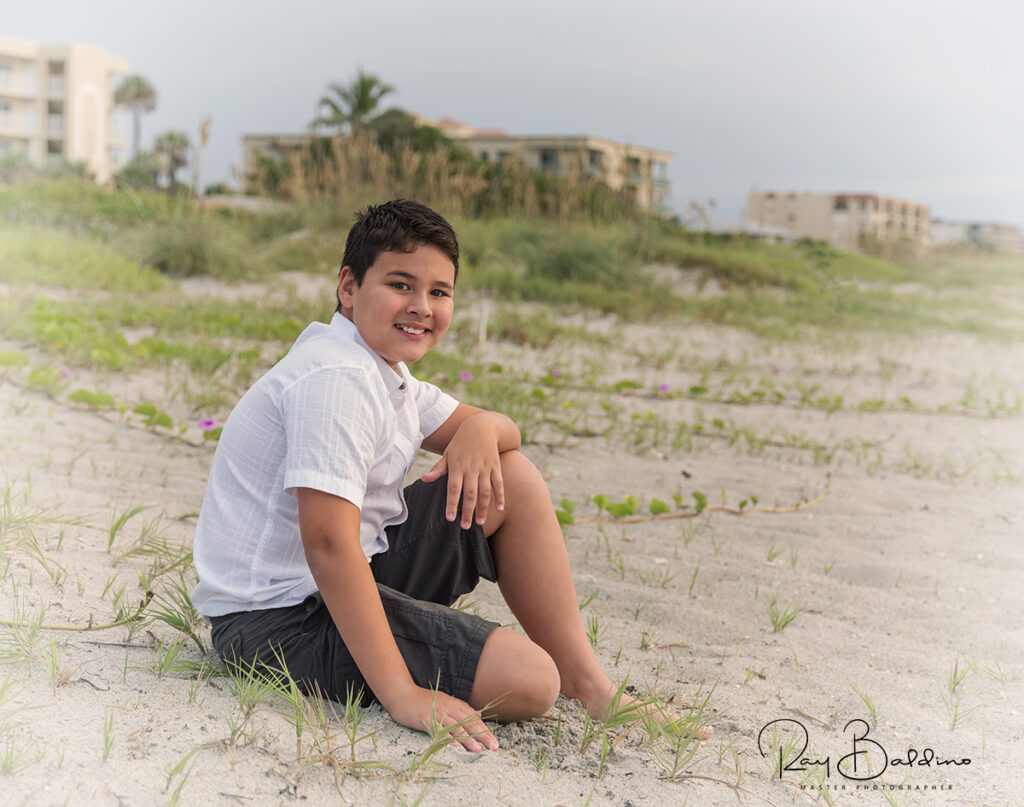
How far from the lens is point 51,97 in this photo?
4262 centimetres

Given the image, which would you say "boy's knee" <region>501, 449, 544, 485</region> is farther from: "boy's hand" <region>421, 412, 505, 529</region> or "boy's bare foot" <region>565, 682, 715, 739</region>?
"boy's bare foot" <region>565, 682, 715, 739</region>

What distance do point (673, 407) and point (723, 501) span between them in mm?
1625

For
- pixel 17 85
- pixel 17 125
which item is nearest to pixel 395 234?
pixel 17 125

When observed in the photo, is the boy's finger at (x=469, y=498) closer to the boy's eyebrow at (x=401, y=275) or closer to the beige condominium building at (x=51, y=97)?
the boy's eyebrow at (x=401, y=275)

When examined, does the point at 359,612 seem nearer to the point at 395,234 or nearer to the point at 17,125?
the point at 395,234

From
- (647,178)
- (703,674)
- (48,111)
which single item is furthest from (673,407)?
(48,111)

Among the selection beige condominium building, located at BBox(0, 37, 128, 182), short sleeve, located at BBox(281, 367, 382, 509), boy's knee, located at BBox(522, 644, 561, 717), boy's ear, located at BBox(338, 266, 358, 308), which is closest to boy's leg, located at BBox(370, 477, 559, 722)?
boy's knee, located at BBox(522, 644, 561, 717)

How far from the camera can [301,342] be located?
1.54 meters

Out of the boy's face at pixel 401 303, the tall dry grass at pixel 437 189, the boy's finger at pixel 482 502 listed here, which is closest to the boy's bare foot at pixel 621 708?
the boy's finger at pixel 482 502

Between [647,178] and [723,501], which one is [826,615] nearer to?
[723,501]

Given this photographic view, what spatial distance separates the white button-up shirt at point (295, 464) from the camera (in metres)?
1.37

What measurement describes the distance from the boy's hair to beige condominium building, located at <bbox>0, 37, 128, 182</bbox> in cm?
4489

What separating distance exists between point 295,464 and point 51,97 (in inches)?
1921

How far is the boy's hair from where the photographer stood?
1502mm
